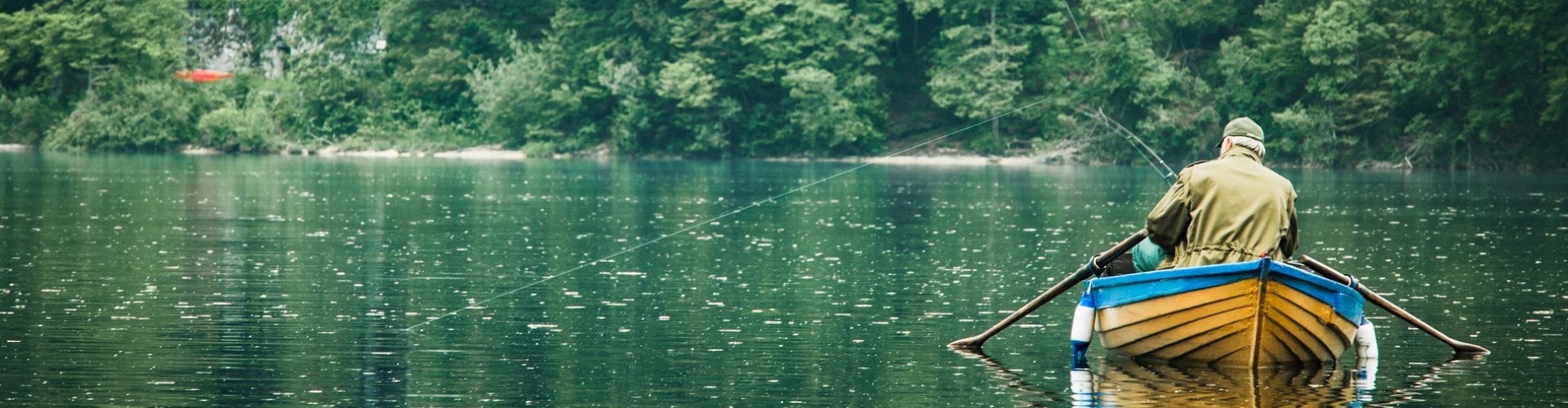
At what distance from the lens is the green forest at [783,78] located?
65.2 meters

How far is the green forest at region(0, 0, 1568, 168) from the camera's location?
6519cm

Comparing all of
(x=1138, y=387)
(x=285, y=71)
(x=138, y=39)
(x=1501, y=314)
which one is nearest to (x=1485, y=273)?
(x=1501, y=314)

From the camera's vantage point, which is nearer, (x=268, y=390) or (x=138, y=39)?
(x=268, y=390)

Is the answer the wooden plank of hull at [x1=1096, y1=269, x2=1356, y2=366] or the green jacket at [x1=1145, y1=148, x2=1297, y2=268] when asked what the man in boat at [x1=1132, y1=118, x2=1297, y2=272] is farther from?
the wooden plank of hull at [x1=1096, y1=269, x2=1356, y2=366]

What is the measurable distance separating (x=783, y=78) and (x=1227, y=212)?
60.5m

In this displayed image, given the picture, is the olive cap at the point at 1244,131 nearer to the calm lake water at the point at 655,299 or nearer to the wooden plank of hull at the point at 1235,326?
the wooden plank of hull at the point at 1235,326

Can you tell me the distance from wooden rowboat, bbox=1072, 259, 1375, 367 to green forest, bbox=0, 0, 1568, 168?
4872 cm

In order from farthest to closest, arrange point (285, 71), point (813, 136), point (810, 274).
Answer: point (285, 71) → point (813, 136) → point (810, 274)

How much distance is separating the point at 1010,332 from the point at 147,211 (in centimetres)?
2212

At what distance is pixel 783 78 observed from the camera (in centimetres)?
7519

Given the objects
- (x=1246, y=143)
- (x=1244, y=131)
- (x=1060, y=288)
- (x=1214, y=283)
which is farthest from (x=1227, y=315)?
(x=1060, y=288)

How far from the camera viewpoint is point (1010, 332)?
18297 mm

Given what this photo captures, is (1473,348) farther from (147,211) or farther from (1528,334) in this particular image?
(147,211)

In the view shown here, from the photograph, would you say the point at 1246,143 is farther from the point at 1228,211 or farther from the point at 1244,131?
the point at 1228,211
